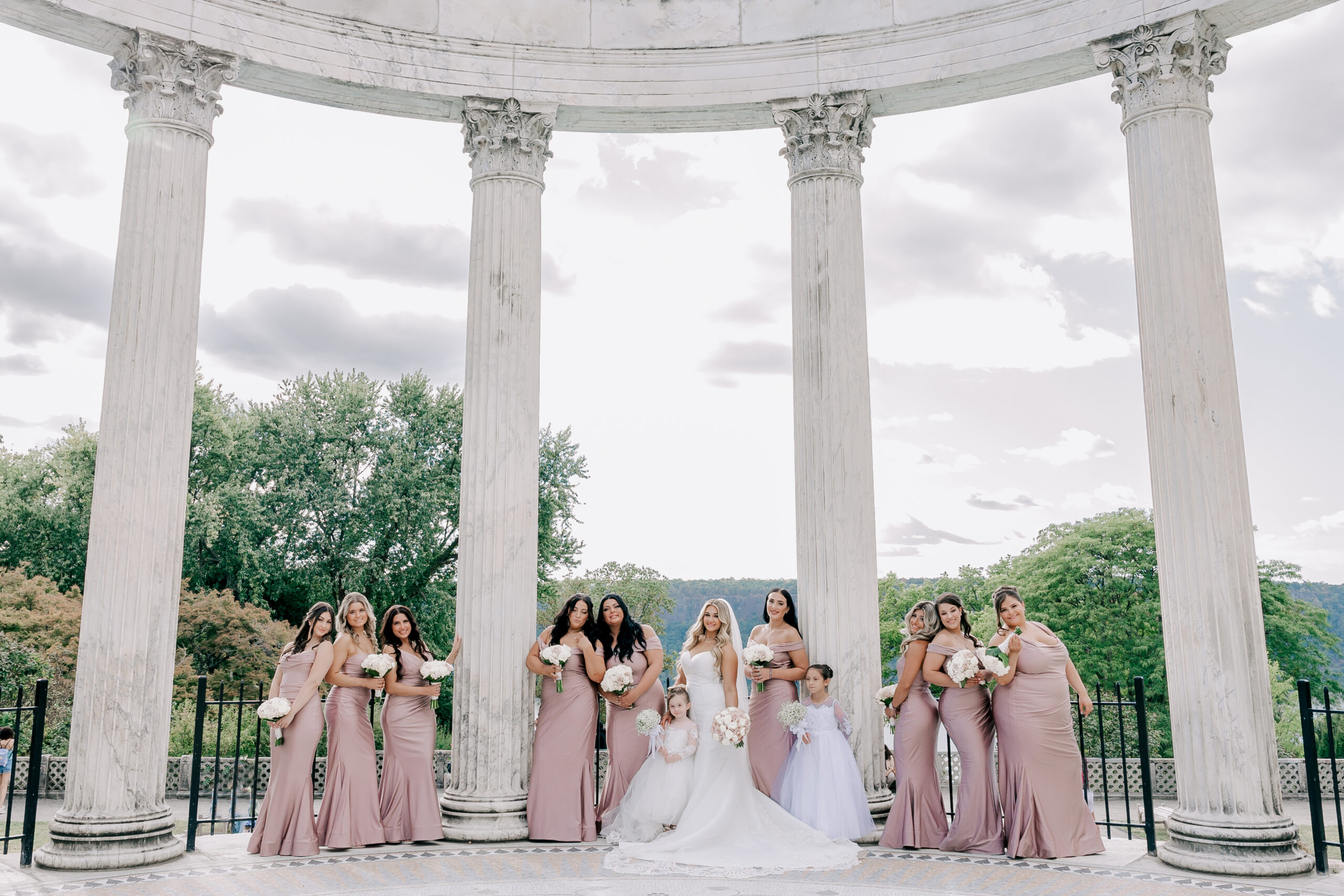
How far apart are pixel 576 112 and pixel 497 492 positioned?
9780 millimetres

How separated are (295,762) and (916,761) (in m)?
12.3

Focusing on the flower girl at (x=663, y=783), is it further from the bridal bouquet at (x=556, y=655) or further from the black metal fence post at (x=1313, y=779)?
the black metal fence post at (x=1313, y=779)

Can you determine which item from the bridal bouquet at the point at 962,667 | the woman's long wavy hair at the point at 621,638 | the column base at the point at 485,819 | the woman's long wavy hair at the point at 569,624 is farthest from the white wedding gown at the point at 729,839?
the bridal bouquet at the point at 962,667

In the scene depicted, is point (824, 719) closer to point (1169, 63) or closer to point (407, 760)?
point (407, 760)

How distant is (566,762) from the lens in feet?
68.4

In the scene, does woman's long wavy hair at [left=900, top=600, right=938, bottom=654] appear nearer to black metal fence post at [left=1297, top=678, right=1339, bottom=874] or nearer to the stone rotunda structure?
the stone rotunda structure

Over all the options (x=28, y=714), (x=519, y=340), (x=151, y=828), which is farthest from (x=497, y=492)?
(x=28, y=714)

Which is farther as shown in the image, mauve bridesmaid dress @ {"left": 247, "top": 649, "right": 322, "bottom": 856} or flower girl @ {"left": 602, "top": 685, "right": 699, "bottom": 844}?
flower girl @ {"left": 602, "top": 685, "right": 699, "bottom": 844}

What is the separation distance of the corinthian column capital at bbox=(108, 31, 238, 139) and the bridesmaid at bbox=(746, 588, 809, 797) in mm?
16325

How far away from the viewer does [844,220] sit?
23.5m

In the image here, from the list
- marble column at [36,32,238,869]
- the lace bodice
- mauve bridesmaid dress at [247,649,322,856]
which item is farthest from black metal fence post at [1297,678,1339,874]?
marble column at [36,32,238,869]

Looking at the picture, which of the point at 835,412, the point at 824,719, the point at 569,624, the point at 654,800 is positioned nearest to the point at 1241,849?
the point at 824,719

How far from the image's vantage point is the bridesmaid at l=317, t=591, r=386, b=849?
64.2ft

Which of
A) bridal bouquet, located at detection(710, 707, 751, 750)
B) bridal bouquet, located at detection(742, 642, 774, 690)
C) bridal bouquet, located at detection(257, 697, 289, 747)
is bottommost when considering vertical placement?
bridal bouquet, located at detection(710, 707, 751, 750)
